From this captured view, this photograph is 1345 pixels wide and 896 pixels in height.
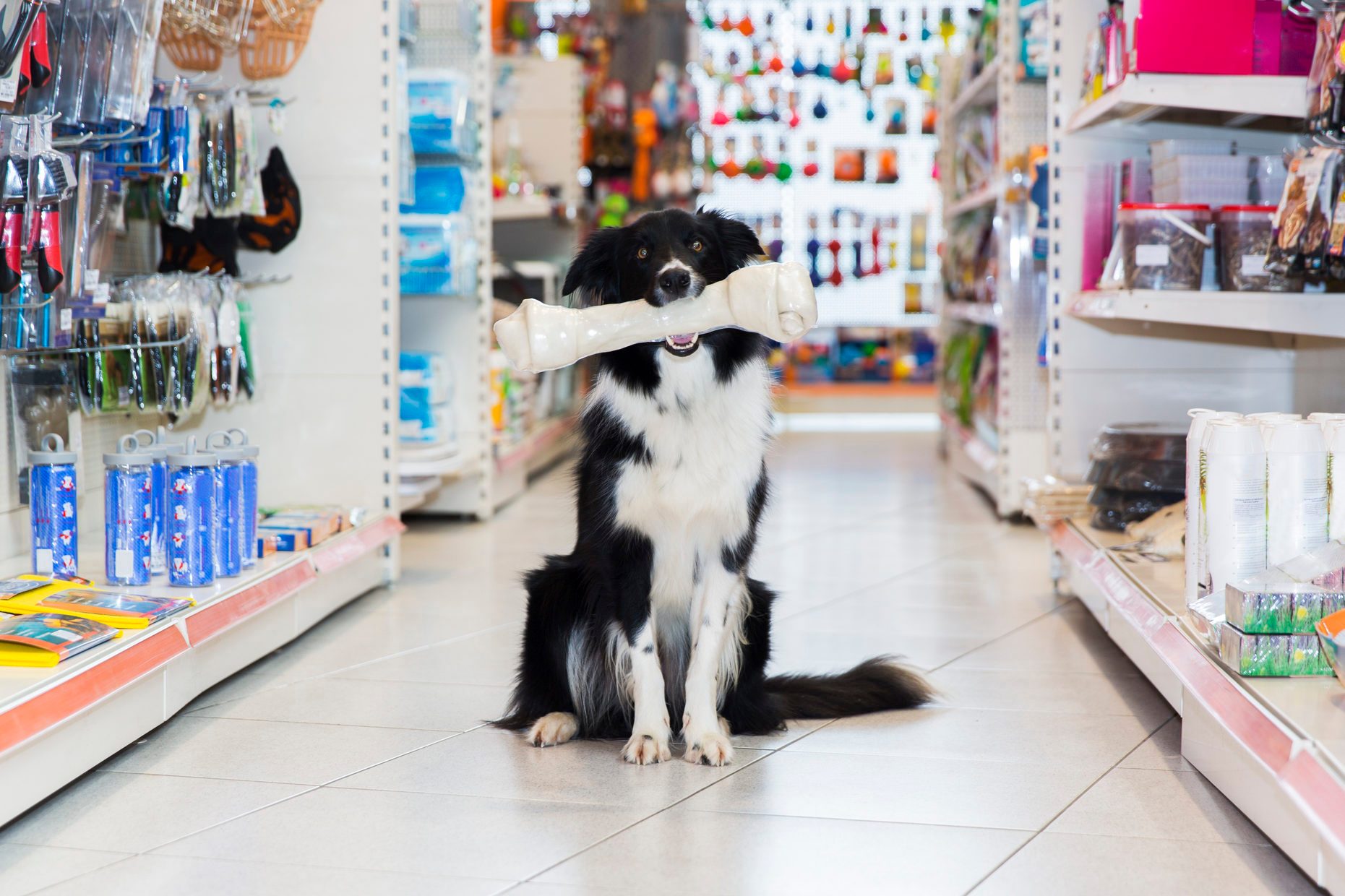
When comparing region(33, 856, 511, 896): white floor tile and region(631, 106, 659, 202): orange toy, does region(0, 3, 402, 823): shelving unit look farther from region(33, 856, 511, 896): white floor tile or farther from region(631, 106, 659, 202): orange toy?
region(631, 106, 659, 202): orange toy

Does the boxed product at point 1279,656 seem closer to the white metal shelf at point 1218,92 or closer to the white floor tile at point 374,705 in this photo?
the white metal shelf at point 1218,92

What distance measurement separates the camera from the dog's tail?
2.80 m

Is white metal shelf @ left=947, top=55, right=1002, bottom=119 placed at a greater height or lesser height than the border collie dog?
greater

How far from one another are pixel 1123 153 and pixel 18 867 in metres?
3.47

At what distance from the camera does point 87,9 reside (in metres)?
2.97

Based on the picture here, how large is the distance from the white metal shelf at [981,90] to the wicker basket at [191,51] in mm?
3167

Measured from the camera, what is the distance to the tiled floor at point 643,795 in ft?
6.41

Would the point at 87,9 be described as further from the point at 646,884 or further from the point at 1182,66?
the point at 1182,66

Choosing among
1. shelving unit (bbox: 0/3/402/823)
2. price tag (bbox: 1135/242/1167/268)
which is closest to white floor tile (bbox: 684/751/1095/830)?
price tag (bbox: 1135/242/1167/268)

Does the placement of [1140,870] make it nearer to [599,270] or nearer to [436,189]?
[599,270]

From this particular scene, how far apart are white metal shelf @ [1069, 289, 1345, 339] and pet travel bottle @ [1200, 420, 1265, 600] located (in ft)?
1.21

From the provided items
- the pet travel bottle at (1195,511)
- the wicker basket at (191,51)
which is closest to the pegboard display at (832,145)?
the wicker basket at (191,51)

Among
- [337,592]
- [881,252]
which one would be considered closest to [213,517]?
[337,592]

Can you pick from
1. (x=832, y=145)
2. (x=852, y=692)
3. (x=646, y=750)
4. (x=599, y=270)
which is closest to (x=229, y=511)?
(x=599, y=270)
